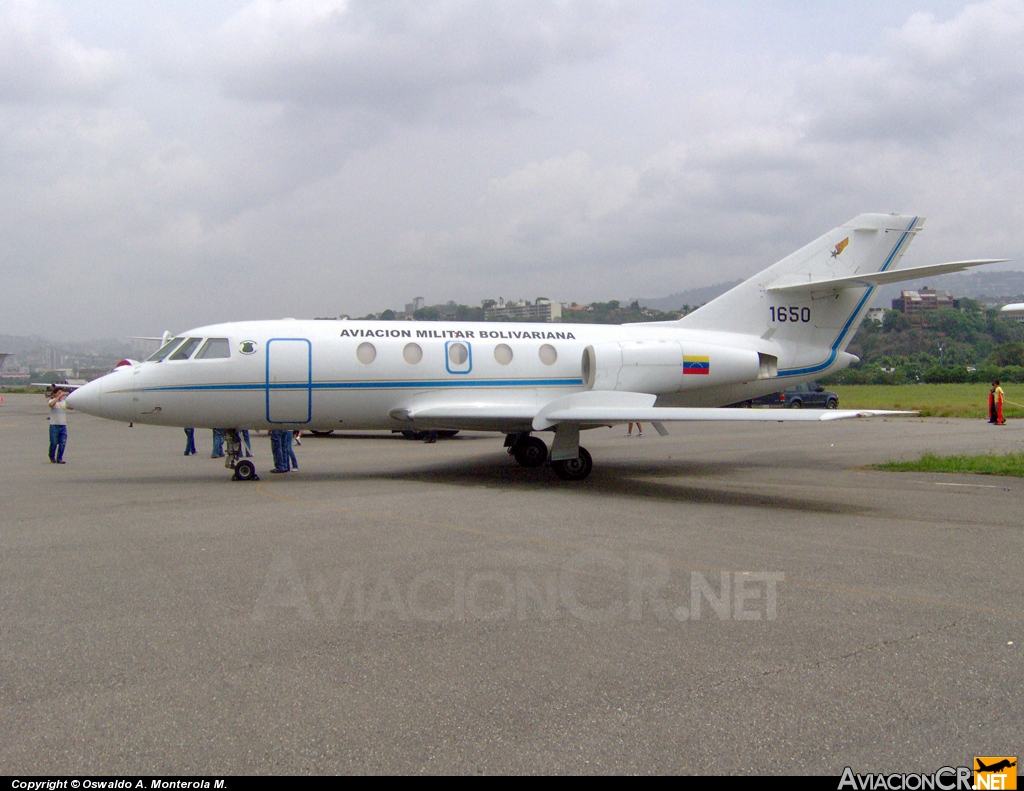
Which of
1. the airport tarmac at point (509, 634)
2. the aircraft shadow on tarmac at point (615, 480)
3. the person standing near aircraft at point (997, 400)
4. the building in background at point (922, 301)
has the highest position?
the building in background at point (922, 301)

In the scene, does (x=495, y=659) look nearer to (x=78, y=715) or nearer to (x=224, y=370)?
(x=78, y=715)

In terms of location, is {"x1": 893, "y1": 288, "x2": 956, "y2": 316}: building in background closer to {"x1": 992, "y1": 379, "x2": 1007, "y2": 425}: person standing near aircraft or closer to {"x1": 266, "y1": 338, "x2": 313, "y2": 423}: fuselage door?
{"x1": 992, "y1": 379, "x2": 1007, "y2": 425}: person standing near aircraft

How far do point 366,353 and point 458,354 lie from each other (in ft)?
5.65

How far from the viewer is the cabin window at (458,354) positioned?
1466 centimetres

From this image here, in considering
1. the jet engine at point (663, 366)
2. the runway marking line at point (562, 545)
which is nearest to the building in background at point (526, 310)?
the jet engine at point (663, 366)

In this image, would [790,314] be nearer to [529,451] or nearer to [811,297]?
[811,297]

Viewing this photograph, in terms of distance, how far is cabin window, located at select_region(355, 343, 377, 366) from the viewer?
14227 millimetres

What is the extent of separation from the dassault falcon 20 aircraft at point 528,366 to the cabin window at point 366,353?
0.03 m

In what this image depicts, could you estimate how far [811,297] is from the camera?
659 inches

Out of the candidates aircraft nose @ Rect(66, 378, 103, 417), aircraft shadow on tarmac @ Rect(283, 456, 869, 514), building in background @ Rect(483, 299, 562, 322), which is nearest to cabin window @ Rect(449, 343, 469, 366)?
aircraft shadow on tarmac @ Rect(283, 456, 869, 514)

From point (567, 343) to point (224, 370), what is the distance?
21.3ft

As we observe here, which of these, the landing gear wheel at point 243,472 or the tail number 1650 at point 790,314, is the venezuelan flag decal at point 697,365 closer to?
the tail number 1650 at point 790,314

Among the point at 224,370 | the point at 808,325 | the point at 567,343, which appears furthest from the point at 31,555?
the point at 808,325

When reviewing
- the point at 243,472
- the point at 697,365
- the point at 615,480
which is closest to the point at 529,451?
the point at 615,480
